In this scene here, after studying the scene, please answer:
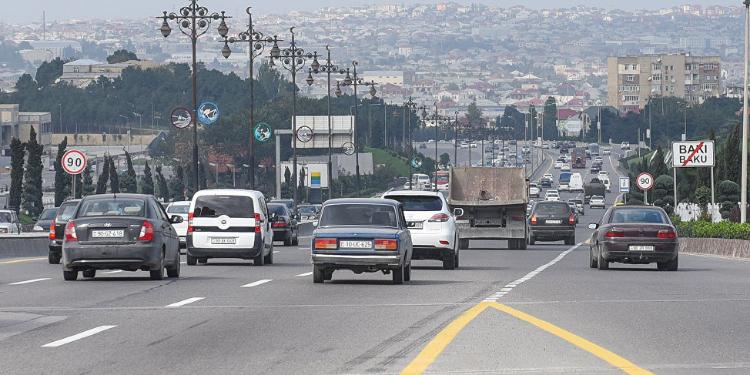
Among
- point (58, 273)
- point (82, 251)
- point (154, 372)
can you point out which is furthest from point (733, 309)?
point (58, 273)

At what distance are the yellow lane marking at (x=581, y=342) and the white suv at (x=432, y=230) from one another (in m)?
13.0

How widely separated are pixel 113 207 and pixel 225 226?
808 cm

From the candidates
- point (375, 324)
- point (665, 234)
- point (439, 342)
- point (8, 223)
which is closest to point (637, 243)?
point (665, 234)

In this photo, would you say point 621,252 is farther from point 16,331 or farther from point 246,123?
point 246,123

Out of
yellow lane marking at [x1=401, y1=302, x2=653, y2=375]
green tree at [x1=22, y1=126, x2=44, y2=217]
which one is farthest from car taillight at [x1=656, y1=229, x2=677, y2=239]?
green tree at [x1=22, y1=126, x2=44, y2=217]

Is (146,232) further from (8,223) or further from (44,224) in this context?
(8,223)

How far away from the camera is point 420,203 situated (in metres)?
38.2

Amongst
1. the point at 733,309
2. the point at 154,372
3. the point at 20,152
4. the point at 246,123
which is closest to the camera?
the point at 154,372

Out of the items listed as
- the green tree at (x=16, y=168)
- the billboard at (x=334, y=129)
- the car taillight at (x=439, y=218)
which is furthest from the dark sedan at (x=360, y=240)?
the billboard at (x=334, y=129)

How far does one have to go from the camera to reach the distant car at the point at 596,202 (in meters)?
163

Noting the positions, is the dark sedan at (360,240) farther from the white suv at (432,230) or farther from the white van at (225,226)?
the white van at (225,226)

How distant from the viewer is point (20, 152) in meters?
108

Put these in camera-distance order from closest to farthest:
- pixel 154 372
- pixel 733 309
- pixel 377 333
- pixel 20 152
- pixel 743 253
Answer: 1. pixel 154 372
2. pixel 377 333
3. pixel 733 309
4. pixel 743 253
5. pixel 20 152

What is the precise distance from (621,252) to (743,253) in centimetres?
1279
